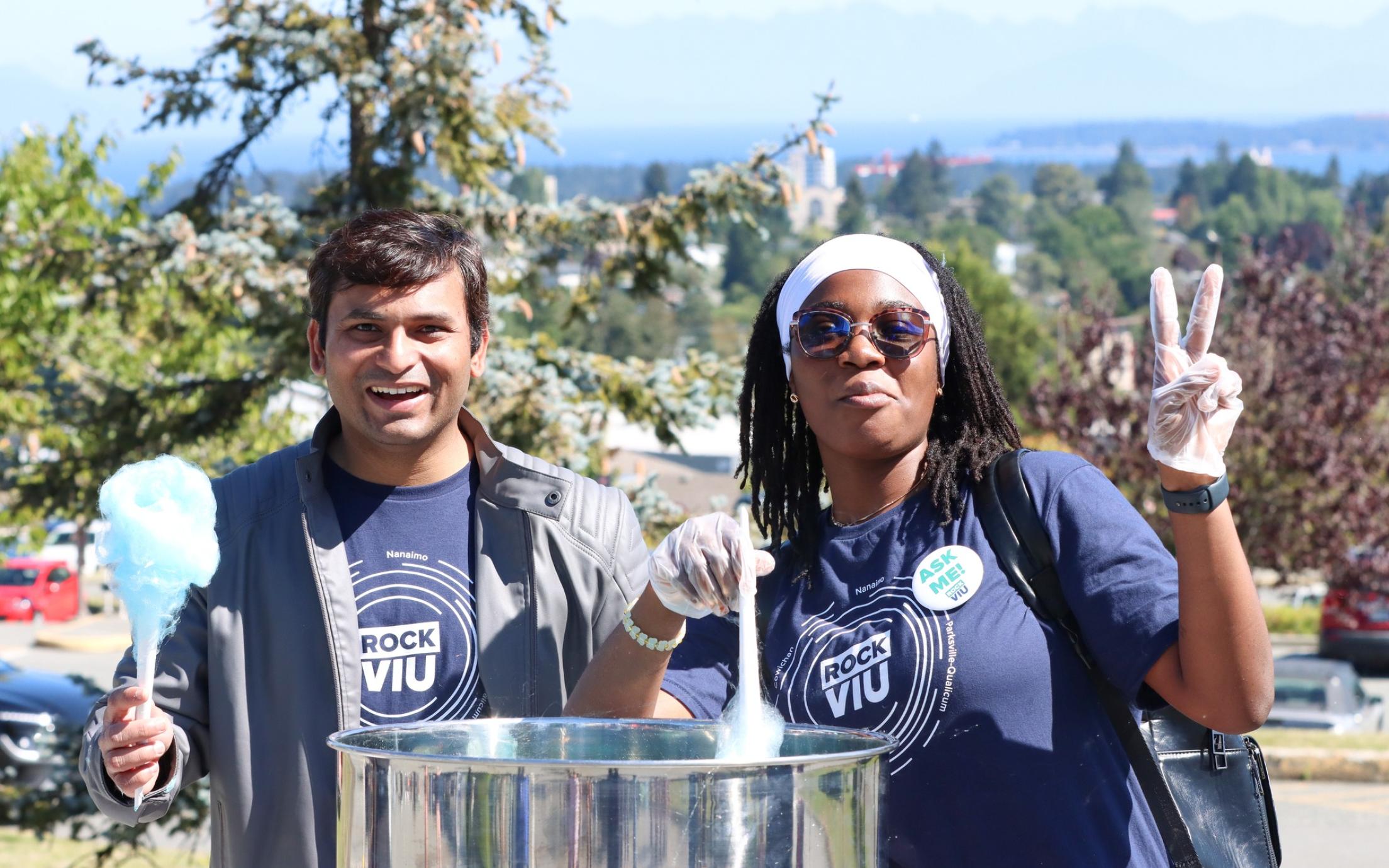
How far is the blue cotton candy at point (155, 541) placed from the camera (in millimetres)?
2066

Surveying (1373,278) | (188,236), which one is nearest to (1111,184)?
(1373,278)

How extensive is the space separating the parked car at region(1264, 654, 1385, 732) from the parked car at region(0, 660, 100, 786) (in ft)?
33.0

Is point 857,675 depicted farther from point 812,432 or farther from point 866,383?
point 812,432

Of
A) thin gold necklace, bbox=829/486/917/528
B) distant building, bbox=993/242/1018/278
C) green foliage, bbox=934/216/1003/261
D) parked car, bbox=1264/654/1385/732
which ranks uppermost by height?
green foliage, bbox=934/216/1003/261

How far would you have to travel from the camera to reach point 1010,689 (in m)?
2.11

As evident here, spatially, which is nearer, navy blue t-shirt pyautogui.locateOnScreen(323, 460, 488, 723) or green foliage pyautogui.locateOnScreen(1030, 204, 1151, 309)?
navy blue t-shirt pyautogui.locateOnScreen(323, 460, 488, 723)

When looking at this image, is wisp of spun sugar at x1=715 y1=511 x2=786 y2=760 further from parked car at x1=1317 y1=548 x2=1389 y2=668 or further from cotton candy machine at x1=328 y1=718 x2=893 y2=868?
parked car at x1=1317 y1=548 x2=1389 y2=668

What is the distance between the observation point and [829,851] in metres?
1.73

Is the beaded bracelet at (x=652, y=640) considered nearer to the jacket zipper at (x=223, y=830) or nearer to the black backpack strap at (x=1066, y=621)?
the black backpack strap at (x=1066, y=621)

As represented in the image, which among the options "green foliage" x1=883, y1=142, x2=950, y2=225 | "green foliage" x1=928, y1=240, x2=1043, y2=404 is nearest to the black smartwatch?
"green foliage" x1=928, y1=240, x2=1043, y2=404

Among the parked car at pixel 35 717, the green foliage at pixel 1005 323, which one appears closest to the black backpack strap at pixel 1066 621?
the parked car at pixel 35 717

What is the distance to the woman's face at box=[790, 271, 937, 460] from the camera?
7.57ft

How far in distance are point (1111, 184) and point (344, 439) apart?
639 ft

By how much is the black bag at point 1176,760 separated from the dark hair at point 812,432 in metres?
0.13
